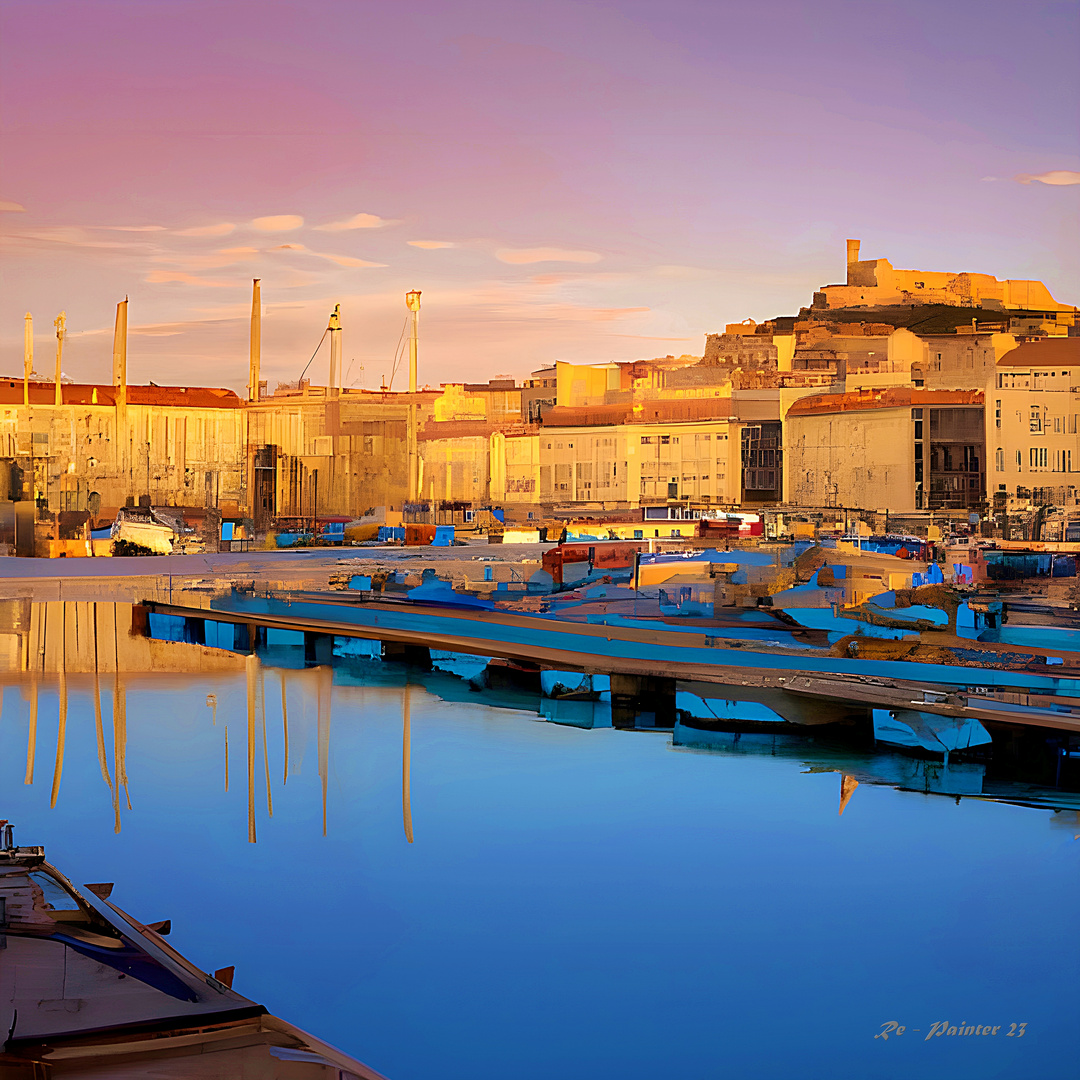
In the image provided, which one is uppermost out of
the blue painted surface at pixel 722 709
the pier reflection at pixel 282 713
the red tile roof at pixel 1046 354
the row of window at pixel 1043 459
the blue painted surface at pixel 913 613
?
the red tile roof at pixel 1046 354

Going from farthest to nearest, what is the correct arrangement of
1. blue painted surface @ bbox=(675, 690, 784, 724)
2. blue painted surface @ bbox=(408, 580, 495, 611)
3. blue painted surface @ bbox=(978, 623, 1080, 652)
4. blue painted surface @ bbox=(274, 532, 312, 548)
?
blue painted surface @ bbox=(274, 532, 312, 548), blue painted surface @ bbox=(408, 580, 495, 611), blue painted surface @ bbox=(978, 623, 1080, 652), blue painted surface @ bbox=(675, 690, 784, 724)

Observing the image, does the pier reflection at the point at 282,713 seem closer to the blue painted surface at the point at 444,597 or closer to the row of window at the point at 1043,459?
the blue painted surface at the point at 444,597

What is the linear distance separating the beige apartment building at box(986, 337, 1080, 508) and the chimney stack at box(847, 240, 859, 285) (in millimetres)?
17600

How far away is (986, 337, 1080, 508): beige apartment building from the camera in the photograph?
102 ft

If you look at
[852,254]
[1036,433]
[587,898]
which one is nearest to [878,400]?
[1036,433]

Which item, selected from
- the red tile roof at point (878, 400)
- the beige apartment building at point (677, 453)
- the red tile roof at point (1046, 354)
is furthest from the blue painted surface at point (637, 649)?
the red tile roof at point (1046, 354)

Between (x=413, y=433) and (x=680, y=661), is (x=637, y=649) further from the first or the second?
(x=413, y=433)

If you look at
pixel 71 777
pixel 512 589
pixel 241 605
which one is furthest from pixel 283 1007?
pixel 512 589

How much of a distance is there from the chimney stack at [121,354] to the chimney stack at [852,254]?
94.5 feet

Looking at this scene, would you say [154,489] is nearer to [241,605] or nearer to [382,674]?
[241,605]

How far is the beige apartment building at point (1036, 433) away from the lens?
102 ft

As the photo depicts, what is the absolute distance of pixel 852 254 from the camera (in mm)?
50156

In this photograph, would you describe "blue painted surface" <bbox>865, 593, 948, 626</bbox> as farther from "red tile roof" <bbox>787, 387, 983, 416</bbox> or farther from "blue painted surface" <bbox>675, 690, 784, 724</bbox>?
"red tile roof" <bbox>787, 387, 983, 416</bbox>

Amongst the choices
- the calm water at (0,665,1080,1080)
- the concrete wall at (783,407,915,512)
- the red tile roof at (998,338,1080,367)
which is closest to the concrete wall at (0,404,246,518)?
the concrete wall at (783,407,915,512)
